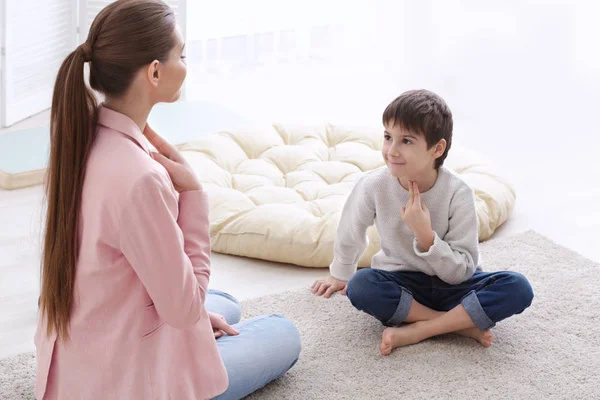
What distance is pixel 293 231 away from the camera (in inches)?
101

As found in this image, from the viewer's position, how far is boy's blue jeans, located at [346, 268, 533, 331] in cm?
208

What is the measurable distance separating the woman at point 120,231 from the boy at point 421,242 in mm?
697

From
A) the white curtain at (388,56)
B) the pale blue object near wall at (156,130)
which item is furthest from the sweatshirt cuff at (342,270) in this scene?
the white curtain at (388,56)

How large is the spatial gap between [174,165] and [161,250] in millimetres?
204

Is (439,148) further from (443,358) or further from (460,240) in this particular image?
(443,358)

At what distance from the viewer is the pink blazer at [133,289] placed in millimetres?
1333

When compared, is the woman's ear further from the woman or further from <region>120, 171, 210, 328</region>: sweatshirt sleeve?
<region>120, 171, 210, 328</region>: sweatshirt sleeve

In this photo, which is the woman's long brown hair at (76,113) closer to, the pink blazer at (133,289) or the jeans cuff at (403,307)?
the pink blazer at (133,289)

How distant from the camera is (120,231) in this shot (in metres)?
1.33

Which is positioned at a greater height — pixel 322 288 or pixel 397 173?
pixel 397 173

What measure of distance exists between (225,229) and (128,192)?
4.33 feet

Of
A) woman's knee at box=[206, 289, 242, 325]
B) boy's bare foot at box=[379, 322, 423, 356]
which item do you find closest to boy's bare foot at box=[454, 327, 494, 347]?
boy's bare foot at box=[379, 322, 423, 356]

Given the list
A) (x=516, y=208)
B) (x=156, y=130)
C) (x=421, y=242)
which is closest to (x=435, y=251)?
(x=421, y=242)

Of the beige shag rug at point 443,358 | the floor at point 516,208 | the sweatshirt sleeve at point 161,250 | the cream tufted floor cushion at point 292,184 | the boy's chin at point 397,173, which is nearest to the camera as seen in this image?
the sweatshirt sleeve at point 161,250
